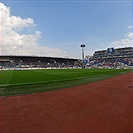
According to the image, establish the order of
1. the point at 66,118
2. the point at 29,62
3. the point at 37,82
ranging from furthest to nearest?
1. the point at 29,62
2. the point at 37,82
3. the point at 66,118

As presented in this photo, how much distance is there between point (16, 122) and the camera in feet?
19.7

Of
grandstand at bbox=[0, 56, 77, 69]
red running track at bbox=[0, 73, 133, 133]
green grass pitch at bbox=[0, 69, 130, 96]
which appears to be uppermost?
grandstand at bbox=[0, 56, 77, 69]

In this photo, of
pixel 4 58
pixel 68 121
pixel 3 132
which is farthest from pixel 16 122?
pixel 4 58

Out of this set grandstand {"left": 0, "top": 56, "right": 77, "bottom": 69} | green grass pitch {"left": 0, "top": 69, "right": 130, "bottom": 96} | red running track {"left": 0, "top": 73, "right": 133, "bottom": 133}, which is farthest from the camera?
grandstand {"left": 0, "top": 56, "right": 77, "bottom": 69}

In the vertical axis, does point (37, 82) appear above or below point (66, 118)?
above

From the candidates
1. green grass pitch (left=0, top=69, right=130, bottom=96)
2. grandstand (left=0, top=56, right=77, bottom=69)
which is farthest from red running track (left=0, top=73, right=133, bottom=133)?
grandstand (left=0, top=56, right=77, bottom=69)

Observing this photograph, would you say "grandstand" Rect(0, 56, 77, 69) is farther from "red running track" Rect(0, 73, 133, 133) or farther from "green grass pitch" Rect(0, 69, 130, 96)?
"red running track" Rect(0, 73, 133, 133)

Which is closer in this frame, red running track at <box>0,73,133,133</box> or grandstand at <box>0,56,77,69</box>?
red running track at <box>0,73,133,133</box>

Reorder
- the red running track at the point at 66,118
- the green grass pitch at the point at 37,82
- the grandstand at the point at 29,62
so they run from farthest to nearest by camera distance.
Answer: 1. the grandstand at the point at 29,62
2. the green grass pitch at the point at 37,82
3. the red running track at the point at 66,118

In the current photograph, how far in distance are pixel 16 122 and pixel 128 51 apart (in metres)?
106

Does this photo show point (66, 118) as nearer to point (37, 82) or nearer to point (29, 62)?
point (37, 82)

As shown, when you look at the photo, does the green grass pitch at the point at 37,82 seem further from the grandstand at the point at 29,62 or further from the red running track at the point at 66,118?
the grandstand at the point at 29,62

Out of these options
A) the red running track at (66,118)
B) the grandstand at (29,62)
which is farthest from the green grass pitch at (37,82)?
the grandstand at (29,62)

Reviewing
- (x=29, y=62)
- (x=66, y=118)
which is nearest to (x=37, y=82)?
(x=66, y=118)
